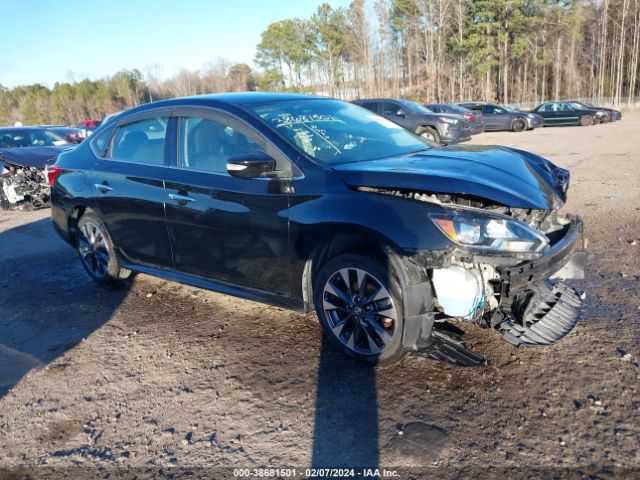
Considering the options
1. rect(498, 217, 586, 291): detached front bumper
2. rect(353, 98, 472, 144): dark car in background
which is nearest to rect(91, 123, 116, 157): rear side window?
rect(498, 217, 586, 291): detached front bumper

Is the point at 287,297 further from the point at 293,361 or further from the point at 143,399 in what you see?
the point at 143,399

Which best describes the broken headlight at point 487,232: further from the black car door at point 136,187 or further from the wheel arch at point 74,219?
the wheel arch at point 74,219

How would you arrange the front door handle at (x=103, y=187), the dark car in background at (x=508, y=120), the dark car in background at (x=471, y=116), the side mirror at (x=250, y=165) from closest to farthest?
the side mirror at (x=250, y=165)
the front door handle at (x=103, y=187)
the dark car in background at (x=471, y=116)
the dark car in background at (x=508, y=120)

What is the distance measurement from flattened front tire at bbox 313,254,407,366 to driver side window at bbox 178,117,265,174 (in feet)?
3.60

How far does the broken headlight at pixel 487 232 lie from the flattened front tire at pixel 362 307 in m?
0.43

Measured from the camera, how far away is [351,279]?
3.22 metres

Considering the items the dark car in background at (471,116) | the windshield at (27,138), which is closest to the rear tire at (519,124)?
the dark car in background at (471,116)

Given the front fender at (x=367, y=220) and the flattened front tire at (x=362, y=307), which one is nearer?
the front fender at (x=367, y=220)

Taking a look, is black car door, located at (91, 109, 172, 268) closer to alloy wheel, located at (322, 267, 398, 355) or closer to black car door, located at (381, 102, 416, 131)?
alloy wheel, located at (322, 267, 398, 355)

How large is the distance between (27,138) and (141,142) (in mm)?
8642

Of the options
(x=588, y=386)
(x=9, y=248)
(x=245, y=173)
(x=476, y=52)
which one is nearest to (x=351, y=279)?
(x=245, y=173)

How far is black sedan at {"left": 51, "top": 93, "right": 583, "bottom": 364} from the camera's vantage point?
9.64 feet

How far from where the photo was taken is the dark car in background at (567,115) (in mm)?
25375

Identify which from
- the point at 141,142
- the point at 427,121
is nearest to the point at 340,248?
the point at 141,142
